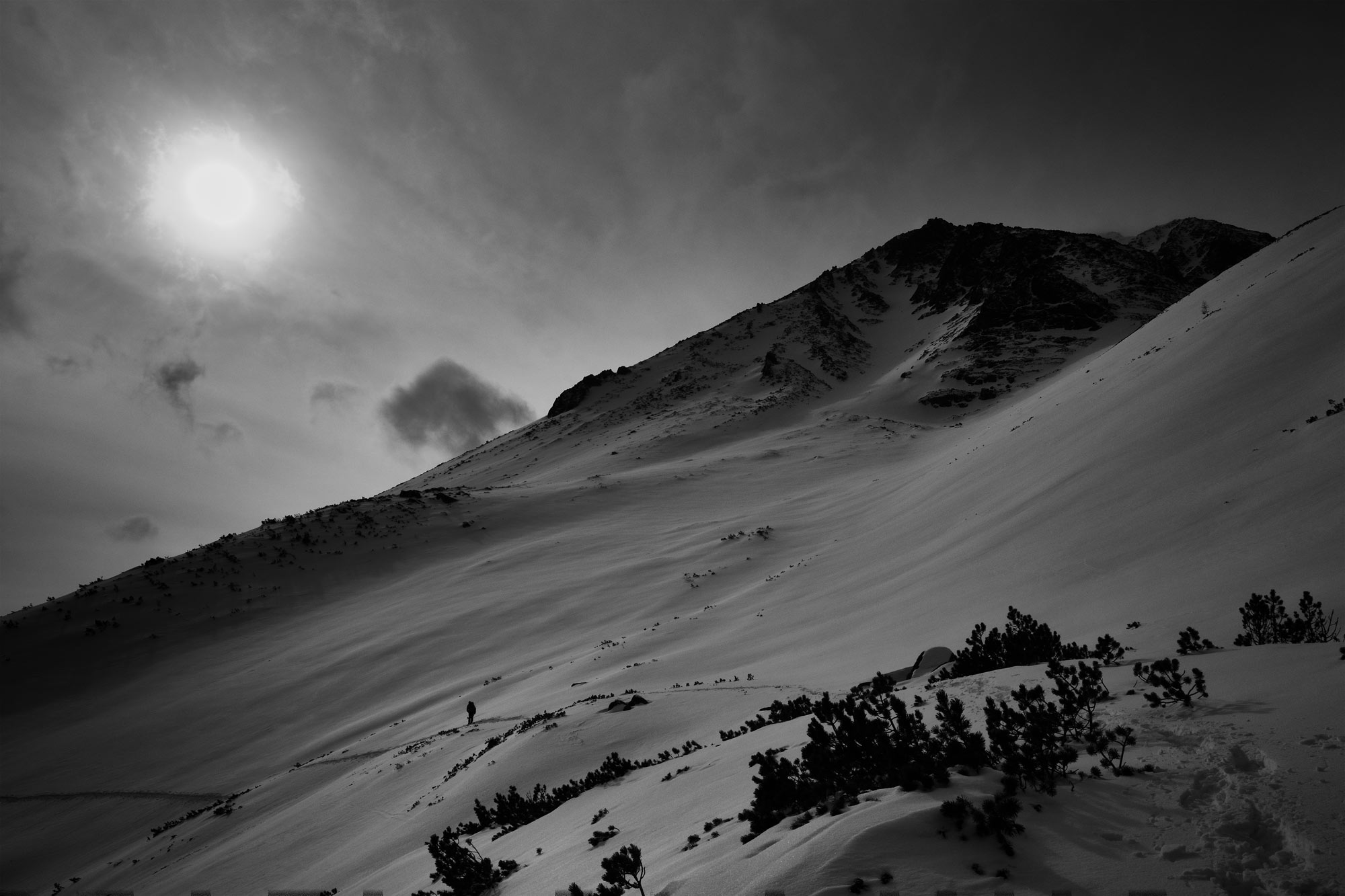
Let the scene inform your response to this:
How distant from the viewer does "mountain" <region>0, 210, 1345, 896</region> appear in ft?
12.8

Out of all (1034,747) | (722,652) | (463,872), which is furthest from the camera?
(722,652)

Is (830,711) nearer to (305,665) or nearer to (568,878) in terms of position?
(568,878)

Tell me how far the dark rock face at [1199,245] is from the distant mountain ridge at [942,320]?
416mm

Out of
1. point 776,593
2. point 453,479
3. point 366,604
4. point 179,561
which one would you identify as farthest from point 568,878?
point 453,479

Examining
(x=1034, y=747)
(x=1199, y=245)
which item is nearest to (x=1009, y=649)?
(x=1034, y=747)

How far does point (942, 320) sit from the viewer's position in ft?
347

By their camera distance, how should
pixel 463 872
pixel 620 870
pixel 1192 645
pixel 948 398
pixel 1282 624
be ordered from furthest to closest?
pixel 948 398
pixel 463 872
pixel 1192 645
pixel 1282 624
pixel 620 870

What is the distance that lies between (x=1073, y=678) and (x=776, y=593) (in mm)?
15831

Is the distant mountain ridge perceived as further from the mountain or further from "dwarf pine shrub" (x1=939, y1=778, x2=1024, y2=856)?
"dwarf pine shrub" (x1=939, y1=778, x2=1024, y2=856)

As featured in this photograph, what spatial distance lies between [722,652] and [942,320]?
106m

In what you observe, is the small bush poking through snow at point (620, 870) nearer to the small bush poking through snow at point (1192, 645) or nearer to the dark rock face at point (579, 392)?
the small bush poking through snow at point (1192, 645)

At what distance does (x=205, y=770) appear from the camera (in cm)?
1791

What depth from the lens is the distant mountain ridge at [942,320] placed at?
76.5m

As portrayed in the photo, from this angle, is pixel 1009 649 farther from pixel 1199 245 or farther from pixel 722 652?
pixel 1199 245
